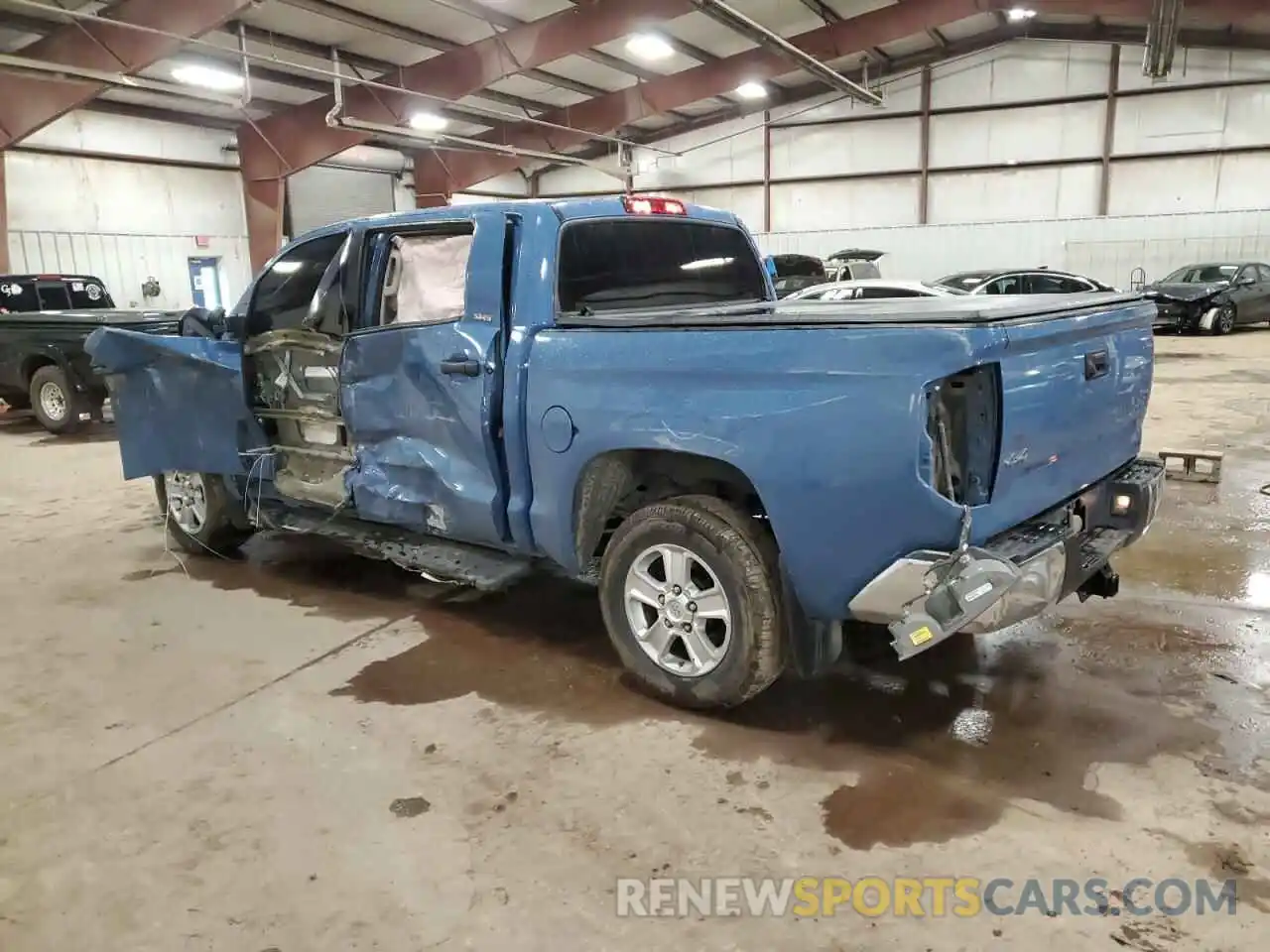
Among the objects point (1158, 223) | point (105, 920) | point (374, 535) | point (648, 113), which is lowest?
point (105, 920)

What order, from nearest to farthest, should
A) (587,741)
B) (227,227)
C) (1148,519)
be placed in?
(587,741) → (1148,519) → (227,227)

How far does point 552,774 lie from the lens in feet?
9.84

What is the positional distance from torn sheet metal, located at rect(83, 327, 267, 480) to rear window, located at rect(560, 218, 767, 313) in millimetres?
2234

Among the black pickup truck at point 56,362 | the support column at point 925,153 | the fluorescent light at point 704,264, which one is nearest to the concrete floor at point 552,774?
the fluorescent light at point 704,264

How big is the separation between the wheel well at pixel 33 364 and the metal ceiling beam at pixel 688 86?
13.3 meters

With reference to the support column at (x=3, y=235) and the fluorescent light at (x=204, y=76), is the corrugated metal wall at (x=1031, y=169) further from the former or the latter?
the support column at (x=3, y=235)

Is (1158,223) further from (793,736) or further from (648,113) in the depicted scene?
(793,736)

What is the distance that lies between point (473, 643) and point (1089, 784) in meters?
2.51

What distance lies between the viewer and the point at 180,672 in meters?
3.92

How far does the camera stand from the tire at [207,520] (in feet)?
17.6

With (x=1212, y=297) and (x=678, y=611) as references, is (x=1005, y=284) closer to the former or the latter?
(x=1212, y=297)

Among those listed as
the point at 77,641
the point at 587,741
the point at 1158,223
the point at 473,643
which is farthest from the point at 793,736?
the point at 1158,223

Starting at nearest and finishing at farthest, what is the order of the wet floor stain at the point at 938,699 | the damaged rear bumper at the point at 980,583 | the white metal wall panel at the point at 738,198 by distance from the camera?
the damaged rear bumper at the point at 980,583 < the wet floor stain at the point at 938,699 < the white metal wall panel at the point at 738,198

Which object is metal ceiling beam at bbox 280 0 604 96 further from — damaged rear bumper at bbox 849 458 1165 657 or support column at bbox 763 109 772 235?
damaged rear bumper at bbox 849 458 1165 657
